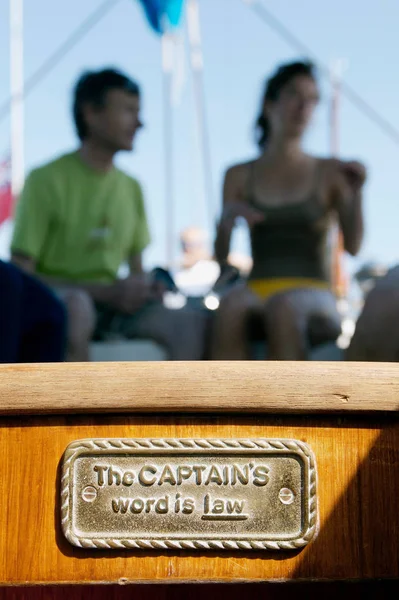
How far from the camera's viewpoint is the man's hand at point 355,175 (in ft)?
4.65

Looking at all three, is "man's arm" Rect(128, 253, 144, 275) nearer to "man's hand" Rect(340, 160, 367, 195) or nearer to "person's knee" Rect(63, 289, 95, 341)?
"person's knee" Rect(63, 289, 95, 341)

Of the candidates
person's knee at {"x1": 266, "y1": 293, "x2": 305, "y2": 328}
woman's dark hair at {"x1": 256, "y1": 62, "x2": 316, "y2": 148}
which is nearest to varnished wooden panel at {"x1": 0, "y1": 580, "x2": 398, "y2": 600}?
person's knee at {"x1": 266, "y1": 293, "x2": 305, "y2": 328}

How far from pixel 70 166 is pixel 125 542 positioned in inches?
44.1

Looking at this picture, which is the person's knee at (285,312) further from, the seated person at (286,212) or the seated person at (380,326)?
the seated person at (380,326)

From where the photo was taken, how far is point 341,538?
1.76ft

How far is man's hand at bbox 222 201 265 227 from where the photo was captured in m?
1.41

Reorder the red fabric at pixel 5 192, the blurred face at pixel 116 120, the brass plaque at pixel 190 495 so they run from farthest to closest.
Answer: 1. the red fabric at pixel 5 192
2. the blurred face at pixel 116 120
3. the brass plaque at pixel 190 495

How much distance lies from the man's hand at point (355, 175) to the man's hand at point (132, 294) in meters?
0.41

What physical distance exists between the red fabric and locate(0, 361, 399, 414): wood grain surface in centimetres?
643

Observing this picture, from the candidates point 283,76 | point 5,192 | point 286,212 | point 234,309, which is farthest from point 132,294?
point 5,192

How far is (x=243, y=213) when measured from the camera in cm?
142

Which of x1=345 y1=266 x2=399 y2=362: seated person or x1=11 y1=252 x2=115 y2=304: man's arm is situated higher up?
x1=11 y1=252 x2=115 y2=304: man's arm

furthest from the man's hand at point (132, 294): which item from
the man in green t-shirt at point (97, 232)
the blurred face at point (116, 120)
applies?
the blurred face at point (116, 120)

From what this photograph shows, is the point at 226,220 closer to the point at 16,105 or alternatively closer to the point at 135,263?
the point at 135,263
